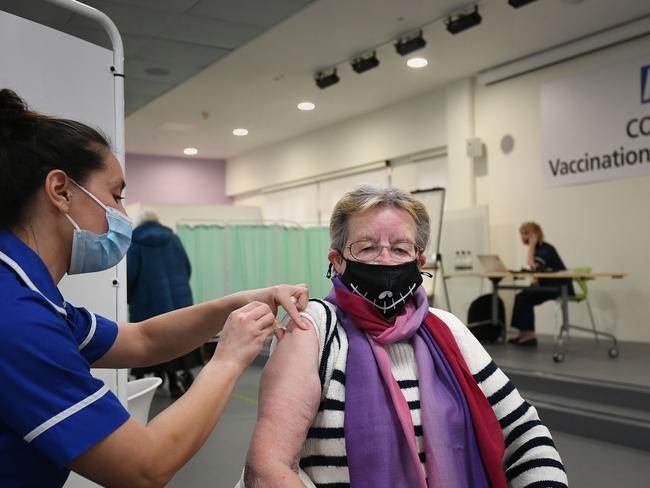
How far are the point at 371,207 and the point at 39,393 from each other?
91 cm

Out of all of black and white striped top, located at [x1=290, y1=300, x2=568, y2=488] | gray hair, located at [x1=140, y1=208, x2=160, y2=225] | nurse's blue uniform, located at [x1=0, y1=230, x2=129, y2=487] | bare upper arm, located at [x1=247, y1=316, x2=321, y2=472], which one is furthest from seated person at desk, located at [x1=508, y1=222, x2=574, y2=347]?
nurse's blue uniform, located at [x1=0, y1=230, x2=129, y2=487]

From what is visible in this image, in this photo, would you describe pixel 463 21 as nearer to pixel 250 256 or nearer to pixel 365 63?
pixel 365 63

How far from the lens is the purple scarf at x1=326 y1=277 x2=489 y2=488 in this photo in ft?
4.23

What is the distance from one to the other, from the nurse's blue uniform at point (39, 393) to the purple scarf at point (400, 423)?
54cm

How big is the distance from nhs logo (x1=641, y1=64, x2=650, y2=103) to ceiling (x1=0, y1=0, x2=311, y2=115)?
368cm

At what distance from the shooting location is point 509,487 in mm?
1452

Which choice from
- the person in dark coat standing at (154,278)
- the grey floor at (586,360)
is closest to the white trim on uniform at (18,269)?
the person in dark coat standing at (154,278)

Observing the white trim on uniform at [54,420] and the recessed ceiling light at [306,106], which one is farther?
the recessed ceiling light at [306,106]

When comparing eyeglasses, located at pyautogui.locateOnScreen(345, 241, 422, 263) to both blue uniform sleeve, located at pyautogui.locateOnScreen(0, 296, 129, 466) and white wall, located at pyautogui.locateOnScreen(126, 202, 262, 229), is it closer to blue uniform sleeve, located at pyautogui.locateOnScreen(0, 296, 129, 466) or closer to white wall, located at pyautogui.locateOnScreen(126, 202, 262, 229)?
blue uniform sleeve, located at pyautogui.locateOnScreen(0, 296, 129, 466)

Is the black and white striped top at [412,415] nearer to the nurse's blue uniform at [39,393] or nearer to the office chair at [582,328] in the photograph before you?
the nurse's blue uniform at [39,393]

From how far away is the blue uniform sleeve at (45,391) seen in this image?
869 mm

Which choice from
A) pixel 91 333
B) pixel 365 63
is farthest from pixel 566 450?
pixel 365 63

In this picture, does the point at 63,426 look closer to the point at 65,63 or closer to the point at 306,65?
the point at 65,63

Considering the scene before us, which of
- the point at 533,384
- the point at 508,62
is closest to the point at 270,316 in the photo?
the point at 533,384
